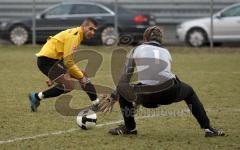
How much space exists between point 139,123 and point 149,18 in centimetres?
1639

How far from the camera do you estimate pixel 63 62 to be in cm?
1159

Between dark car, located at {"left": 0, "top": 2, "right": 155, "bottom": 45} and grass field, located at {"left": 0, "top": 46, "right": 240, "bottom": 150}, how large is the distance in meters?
7.85

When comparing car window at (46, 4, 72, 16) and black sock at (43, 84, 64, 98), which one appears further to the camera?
car window at (46, 4, 72, 16)

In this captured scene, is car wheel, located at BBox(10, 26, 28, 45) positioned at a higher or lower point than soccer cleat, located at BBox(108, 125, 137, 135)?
lower

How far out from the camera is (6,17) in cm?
3034

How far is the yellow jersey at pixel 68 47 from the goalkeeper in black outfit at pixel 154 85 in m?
1.82

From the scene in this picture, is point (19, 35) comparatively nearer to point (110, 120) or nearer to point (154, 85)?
point (110, 120)

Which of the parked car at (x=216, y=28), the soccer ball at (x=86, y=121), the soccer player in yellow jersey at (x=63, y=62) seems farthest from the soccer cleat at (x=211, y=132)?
the parked car at (x=216, y=28)

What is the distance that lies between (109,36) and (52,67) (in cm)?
1464

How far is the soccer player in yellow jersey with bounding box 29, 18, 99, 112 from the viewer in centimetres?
1128

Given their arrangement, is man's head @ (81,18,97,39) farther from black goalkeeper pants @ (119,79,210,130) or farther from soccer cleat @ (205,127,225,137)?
soccer cleat @ (205,127,225,137)

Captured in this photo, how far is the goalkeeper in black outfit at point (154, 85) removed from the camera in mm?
9453

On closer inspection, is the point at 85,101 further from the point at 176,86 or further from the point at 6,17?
the point at 6,17

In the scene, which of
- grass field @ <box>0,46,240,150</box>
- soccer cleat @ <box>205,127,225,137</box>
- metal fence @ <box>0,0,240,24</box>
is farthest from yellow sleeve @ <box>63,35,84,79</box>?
metal fence @ <box>0,0,240,24</box>
